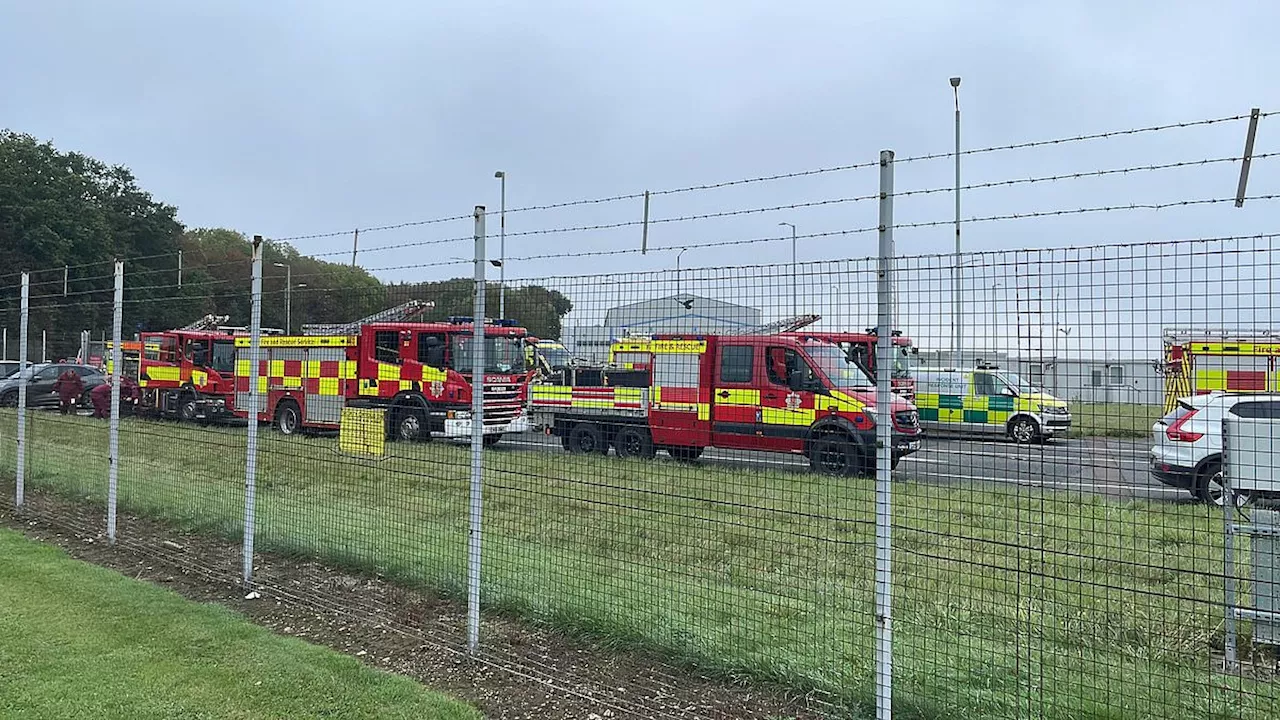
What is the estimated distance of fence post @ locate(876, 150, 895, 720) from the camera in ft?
10.6

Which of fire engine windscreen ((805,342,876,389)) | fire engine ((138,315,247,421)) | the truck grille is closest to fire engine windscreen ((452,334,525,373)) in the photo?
the truck grille

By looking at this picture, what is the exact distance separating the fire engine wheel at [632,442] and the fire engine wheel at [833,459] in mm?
1128

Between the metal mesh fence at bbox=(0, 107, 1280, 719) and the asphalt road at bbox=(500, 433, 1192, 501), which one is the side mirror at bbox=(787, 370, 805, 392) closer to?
the metal mesh fence at bbox=(0, 107, 1280, 719)

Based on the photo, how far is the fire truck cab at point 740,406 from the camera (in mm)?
5648

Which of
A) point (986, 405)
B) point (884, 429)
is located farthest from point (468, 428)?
point (884, 429)

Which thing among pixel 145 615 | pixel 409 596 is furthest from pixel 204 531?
pixel 409 596

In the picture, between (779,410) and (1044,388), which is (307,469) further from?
(1044,388)

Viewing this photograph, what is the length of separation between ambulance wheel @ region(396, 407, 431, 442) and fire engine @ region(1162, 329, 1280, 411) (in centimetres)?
475

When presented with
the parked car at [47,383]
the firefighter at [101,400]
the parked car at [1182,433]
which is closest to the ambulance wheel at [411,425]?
the parked car at [1182,433]

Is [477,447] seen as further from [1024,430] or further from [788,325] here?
[1024,430]

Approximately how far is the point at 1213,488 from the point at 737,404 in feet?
14.9

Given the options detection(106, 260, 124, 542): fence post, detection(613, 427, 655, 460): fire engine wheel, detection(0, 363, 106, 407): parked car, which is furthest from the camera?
detection(0, 363, 106, 407): parked car

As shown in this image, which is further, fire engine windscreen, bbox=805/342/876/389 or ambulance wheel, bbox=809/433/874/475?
fire engine windscreen, bbox=805/342/876/389

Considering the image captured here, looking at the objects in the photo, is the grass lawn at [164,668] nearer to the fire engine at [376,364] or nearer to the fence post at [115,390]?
the fence post at [115,390]
